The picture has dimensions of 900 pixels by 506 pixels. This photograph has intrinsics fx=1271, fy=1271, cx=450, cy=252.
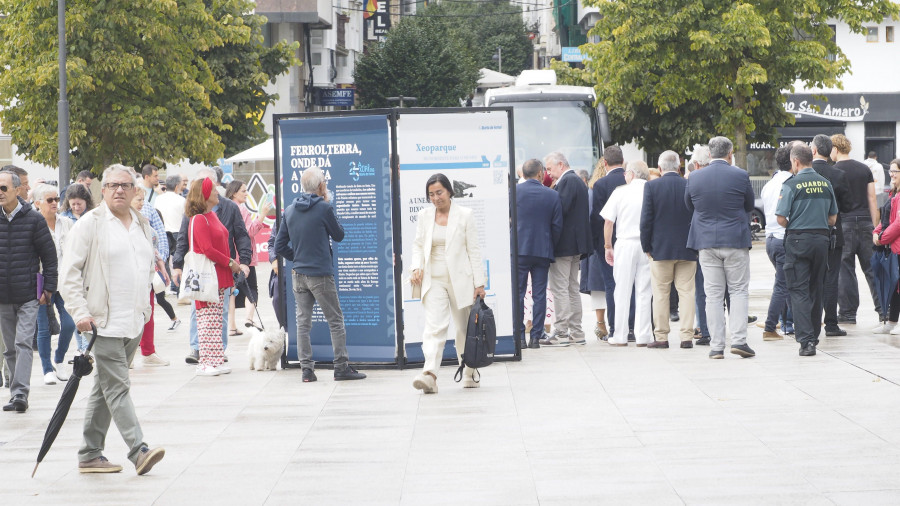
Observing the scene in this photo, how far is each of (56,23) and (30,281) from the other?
68.9ft

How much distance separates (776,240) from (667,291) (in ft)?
4.06

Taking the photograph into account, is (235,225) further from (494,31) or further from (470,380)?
(494,31)

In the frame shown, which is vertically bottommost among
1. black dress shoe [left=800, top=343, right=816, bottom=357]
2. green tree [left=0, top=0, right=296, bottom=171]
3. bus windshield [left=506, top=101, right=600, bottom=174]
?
black dress shoe [left=800, top=343, right=816, bottom=357]

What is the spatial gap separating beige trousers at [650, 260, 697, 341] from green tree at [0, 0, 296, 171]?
19556mm

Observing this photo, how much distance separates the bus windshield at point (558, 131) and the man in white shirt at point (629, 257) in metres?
13.4

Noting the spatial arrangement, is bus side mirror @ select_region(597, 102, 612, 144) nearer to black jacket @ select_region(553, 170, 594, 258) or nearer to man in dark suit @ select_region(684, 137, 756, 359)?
black jacket @ select_region(553, 170, 594, 258)

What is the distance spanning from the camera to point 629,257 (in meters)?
12.9

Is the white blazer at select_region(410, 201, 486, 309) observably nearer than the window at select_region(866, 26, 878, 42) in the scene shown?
Yes

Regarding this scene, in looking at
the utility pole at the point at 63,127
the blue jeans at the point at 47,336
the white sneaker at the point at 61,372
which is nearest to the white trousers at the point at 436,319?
the blue jeans at the point at 47,336

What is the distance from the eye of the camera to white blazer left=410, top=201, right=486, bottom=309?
10.1m

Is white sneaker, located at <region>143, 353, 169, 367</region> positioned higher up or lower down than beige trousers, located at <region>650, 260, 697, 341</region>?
lower down

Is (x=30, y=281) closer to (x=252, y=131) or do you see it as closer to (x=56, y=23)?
(x=56, y=23)

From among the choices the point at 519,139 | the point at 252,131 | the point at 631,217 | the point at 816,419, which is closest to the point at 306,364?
the point at 631,217

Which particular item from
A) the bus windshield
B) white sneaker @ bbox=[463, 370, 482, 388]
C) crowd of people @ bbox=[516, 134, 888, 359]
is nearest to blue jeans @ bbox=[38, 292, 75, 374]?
white sneaker @ bbox=[463, 370, 482, 388]
